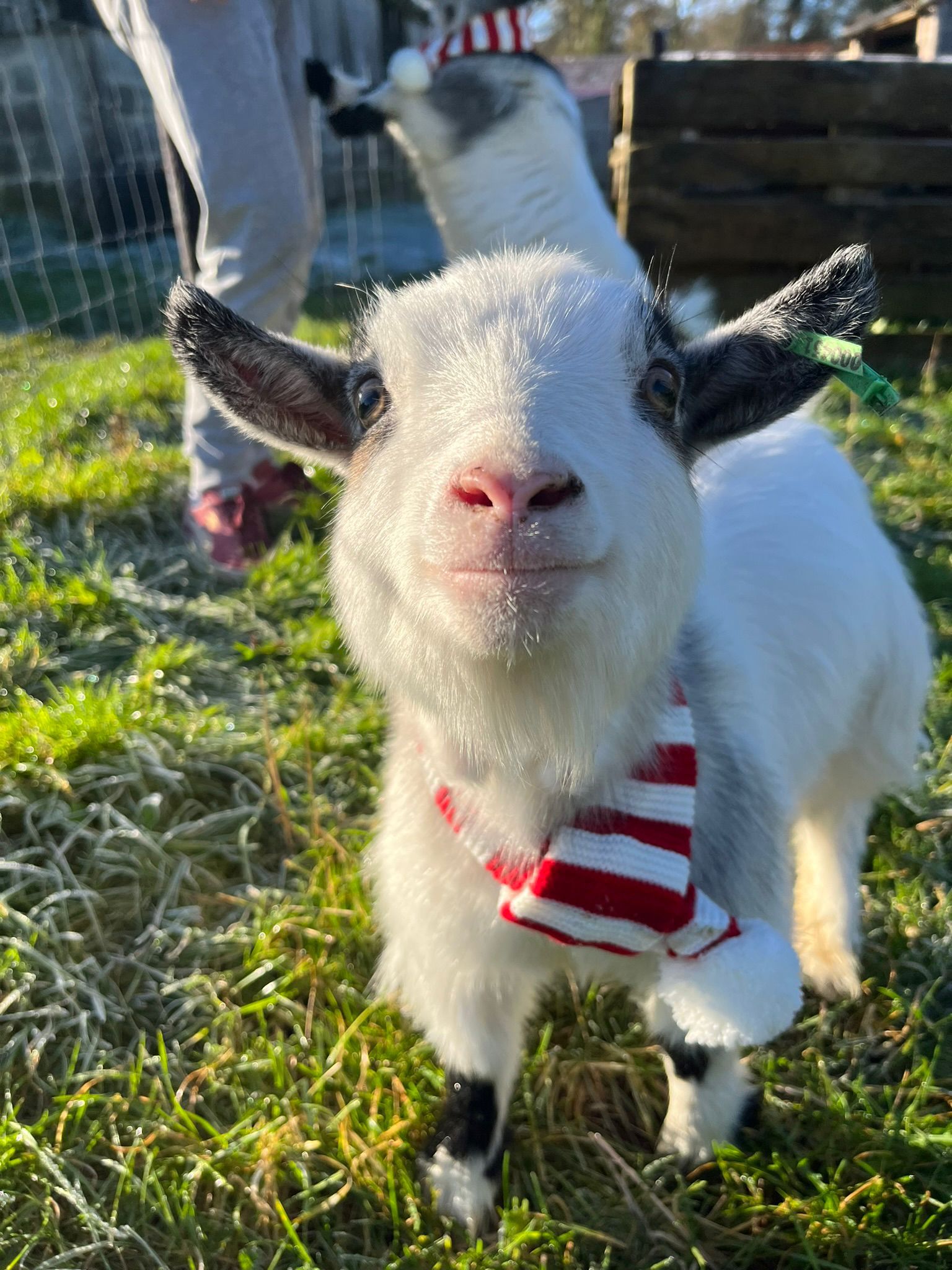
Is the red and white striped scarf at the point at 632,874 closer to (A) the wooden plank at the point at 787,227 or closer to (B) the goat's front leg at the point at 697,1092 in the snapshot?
(B) the goat's front leg at the point at 697,1092

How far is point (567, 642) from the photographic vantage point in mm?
1143

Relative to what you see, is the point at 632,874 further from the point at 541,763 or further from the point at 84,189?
the point at 84,189

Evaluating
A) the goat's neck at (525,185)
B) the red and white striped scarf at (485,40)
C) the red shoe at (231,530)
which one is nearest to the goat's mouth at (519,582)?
the red shoe at (231,530)

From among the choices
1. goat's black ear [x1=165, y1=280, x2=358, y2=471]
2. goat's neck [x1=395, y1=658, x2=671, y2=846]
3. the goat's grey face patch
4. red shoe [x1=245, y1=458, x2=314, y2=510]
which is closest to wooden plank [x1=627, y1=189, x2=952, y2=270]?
the goat's grey face patch

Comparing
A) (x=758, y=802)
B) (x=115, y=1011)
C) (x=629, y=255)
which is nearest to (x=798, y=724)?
(x=758, y=802)

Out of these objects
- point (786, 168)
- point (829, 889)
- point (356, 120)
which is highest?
point (356, 120)

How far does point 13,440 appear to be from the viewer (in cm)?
407

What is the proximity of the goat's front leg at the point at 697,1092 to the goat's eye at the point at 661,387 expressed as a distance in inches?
39.9

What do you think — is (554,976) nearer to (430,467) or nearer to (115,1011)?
(115,1011)

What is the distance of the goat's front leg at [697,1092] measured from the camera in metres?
1.64

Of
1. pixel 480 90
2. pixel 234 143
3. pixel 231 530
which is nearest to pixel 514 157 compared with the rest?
pixel 480 90

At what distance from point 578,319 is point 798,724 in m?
0.96

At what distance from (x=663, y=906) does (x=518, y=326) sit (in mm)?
831

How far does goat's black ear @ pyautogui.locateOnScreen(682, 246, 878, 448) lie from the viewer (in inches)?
53.2
